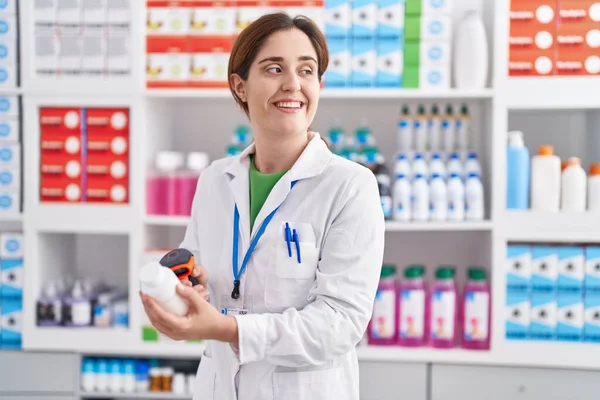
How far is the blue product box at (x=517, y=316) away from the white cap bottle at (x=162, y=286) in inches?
76.2

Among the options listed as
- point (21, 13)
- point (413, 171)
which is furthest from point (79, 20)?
point (413, 171)

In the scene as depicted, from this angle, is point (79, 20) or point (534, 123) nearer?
point (79, 20)

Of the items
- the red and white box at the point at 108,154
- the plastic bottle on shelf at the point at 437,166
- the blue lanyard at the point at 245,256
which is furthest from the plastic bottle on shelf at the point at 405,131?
the blue lanyard at the point at 245,256

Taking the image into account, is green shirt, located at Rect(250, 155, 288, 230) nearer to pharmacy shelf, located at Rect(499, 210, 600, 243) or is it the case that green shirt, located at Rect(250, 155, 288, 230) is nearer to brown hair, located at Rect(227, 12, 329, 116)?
brown hair, located at Rect(227, 12, 329, 116)

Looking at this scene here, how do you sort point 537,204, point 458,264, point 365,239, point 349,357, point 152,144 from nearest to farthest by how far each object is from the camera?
point 365,239, point 349,357, point 537,204, point 152,144, point 458,264

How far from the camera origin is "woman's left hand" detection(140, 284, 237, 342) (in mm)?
1245

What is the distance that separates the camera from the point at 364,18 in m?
2.88

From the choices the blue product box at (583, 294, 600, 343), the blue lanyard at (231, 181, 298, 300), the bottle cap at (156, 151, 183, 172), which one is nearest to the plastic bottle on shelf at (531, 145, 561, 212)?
the blue product box at (583, 294, 600, 343)

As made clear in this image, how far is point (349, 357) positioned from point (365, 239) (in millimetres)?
298

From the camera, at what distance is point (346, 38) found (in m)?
2.87

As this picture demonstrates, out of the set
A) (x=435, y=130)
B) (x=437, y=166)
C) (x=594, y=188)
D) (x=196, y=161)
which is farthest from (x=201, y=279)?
(x=594, y=188)

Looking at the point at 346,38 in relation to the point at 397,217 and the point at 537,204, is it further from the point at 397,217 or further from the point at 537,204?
the point at 537,204

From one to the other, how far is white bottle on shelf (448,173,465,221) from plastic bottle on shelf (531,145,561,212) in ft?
0.98

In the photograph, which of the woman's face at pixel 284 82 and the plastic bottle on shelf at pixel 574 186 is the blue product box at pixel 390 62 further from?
the woman's face at pixel 284 82
